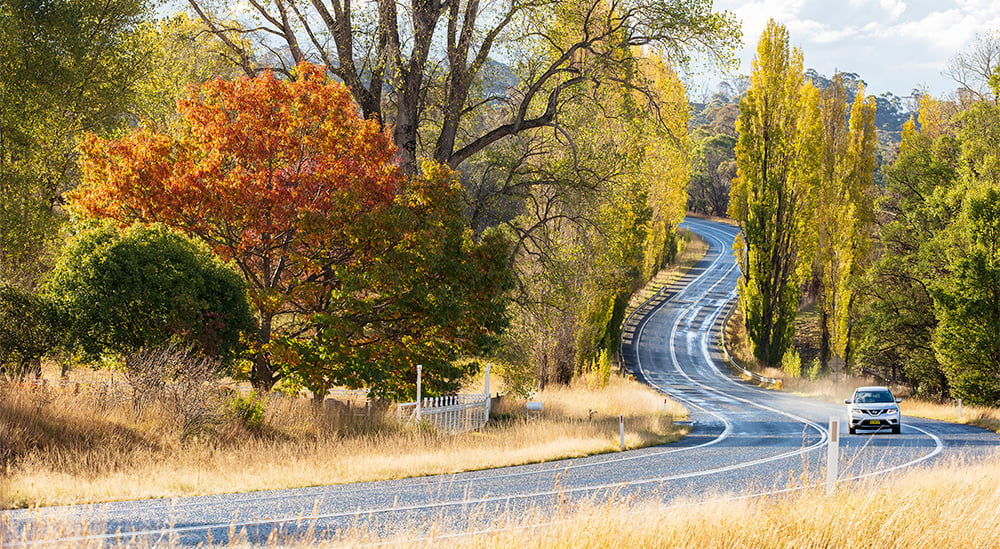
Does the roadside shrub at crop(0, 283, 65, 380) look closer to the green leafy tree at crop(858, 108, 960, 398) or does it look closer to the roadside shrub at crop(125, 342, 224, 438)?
the roadside shrub at crop(125, 342, 224, 438)

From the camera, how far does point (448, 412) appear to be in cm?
1823

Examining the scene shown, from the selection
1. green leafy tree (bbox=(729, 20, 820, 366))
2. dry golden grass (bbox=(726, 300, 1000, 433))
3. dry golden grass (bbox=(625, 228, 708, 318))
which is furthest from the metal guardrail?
dry golden grass (bbox=(625, 228, 708, 318))

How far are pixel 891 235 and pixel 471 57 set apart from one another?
2427 centimetres

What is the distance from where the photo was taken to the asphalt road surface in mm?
7691

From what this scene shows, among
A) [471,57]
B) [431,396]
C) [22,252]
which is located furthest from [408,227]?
[22,252]

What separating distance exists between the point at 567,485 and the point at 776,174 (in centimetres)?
3799

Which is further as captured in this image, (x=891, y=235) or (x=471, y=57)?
(x=891, y=235)

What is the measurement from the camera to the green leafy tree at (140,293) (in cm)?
1388

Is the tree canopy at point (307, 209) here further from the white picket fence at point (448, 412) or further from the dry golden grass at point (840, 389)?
the dry golden grass at point (840, 389)

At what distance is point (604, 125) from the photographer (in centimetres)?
2811

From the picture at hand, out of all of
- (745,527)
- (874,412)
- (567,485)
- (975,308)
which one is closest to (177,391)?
(567,485)

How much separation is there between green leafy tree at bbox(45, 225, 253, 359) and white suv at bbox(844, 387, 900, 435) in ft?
53.5

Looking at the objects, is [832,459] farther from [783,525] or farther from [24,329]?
[24,329]

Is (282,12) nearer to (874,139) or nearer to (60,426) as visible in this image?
(60,426)
